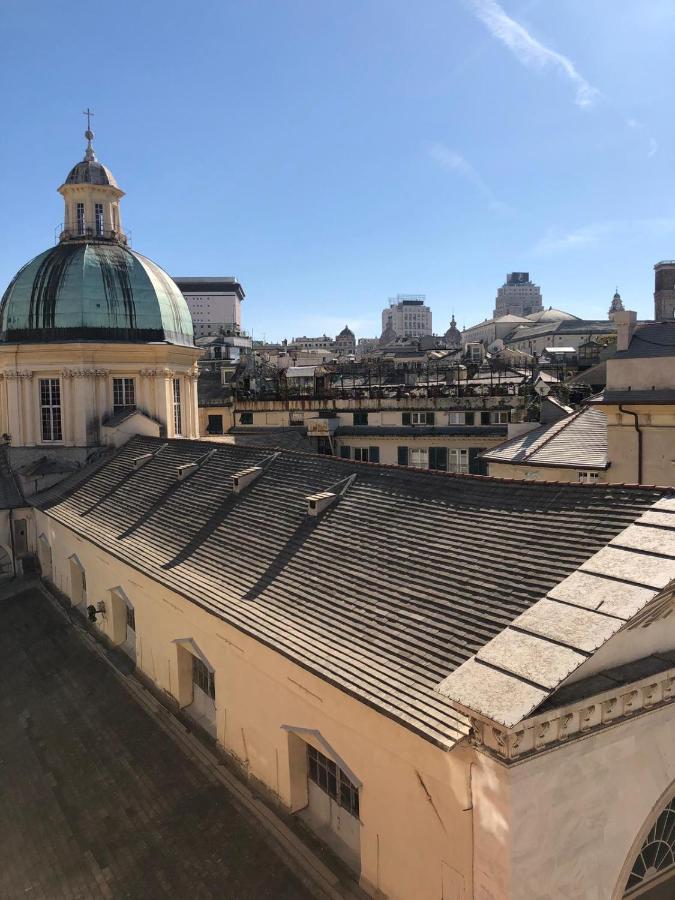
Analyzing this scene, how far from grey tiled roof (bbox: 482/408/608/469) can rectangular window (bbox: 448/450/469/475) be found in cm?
1439

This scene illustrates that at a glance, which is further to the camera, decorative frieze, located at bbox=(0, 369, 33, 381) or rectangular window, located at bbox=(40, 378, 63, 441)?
rectangular window, located at bbox=(40, 378, 63, 441)

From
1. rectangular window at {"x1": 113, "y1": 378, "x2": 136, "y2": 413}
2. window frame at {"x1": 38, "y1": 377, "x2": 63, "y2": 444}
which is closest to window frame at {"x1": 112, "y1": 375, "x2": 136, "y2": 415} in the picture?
rectangular window at {"x1": 113, "y1": 378, "x2": 136, "y2": 413}

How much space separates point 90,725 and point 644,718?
14.4 meters

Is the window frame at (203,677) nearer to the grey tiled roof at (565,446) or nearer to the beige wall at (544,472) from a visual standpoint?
the beige wall at (544,472)

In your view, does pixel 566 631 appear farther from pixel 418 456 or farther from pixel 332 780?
pixel 418 456

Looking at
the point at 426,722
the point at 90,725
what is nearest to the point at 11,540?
the point at 90,725

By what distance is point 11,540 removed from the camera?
32562mm

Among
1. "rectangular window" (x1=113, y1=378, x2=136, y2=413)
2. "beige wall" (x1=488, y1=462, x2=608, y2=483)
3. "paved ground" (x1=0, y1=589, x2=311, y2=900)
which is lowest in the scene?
"paved ground" (x1=0, y1=589, x2=311, y2=900)

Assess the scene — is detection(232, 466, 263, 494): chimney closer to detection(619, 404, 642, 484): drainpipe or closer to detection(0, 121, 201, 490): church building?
detection(619, 404, 642, 484): drainpipe

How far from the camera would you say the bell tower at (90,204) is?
39.1m

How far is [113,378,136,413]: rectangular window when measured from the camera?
36.5 meters

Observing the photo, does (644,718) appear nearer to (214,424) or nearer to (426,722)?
(426,722)

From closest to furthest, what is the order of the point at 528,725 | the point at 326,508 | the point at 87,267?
the point at 528,725 < the point at 326,508 < the point at 87,267

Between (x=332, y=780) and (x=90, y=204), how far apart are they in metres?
36.1
